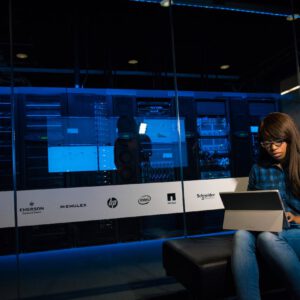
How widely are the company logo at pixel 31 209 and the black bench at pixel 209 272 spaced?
4.97 feet

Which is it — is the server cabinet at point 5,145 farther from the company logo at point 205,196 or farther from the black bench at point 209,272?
the black bench at point 209,272

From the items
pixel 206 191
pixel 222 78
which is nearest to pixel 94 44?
pixel 222 78

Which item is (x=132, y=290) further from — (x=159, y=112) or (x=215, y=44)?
(x=215, y=44)

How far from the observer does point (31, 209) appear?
9.45ft

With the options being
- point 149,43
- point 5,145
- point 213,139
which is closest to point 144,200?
point 213,139

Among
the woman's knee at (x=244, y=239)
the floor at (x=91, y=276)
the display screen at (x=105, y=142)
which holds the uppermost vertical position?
the display screen at (x=105, y=142)

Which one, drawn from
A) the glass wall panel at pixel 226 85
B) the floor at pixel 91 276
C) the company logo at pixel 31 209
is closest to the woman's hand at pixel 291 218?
the floor at pixel 91 276

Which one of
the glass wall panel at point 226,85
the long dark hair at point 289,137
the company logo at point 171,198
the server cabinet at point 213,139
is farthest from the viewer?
the server cabinet at point 213,139

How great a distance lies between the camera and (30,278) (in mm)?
2703

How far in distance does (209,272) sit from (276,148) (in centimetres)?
74

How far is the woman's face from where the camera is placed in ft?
5.79

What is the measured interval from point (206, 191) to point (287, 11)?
216cm

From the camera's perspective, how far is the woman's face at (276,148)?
176 cm

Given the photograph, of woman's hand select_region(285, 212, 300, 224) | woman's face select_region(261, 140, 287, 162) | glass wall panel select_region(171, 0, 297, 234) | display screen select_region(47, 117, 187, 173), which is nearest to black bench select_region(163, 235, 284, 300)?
woman's hand select_region(285, 212, 300, 224)
